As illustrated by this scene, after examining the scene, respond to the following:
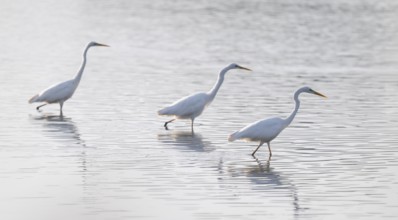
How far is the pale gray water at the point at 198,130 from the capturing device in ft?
47.9

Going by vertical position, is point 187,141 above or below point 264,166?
below

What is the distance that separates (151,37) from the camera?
4353 centimetres

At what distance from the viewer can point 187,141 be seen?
19547mm

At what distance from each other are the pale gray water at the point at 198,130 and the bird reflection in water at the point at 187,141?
1.4 inches

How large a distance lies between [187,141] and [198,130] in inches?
50.2

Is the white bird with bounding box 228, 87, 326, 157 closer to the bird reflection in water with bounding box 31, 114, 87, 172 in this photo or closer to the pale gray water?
the pale gray water

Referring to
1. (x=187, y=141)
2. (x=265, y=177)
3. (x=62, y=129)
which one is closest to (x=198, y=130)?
(x=187, y=141)

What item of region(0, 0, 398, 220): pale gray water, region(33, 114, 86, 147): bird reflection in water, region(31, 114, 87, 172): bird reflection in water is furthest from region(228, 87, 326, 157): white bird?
region(33, 114, 86, 147): bird reflection in water

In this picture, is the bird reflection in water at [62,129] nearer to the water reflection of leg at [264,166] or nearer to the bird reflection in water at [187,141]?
the bird reflection in water at [187,141]

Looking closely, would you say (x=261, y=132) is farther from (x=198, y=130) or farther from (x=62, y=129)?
(x=62, y=129)

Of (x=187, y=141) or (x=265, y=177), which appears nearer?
(x=265, y=177)

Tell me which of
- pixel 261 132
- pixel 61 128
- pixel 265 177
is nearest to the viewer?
pixel 265 177

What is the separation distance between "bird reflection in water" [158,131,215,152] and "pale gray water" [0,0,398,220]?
0.04 metres

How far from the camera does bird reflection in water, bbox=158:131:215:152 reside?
18.9 meters
